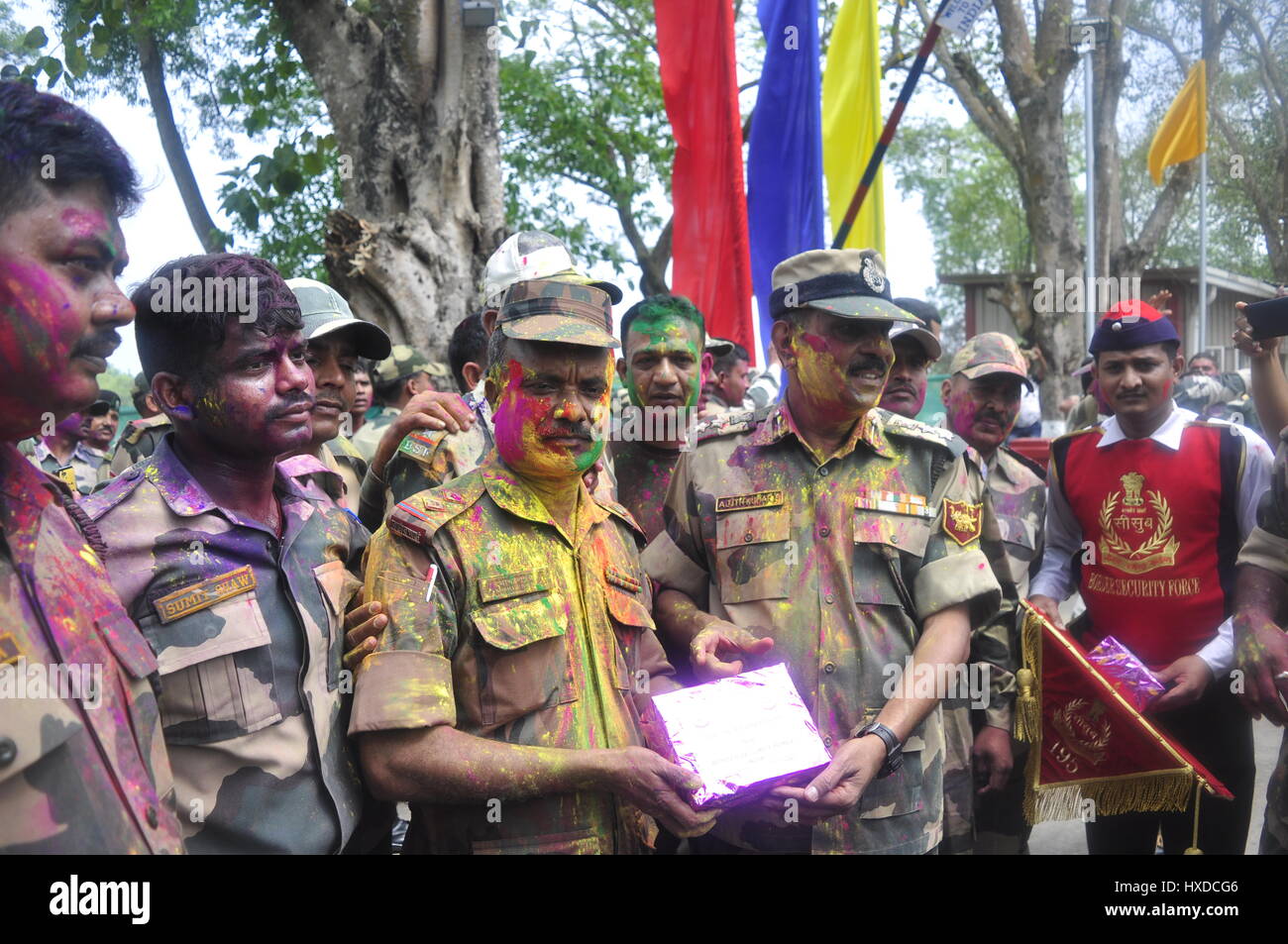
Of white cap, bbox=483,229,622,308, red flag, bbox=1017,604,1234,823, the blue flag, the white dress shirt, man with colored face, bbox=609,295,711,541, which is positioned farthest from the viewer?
the blue flag

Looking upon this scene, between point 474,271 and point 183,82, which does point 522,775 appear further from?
point 183,82

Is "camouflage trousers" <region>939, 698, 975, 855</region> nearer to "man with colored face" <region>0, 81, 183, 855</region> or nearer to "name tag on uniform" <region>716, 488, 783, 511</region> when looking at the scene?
"name tag on uniform" <region>716, 488, 783, 511</region>

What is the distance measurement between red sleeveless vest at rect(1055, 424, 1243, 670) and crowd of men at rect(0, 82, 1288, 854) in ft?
0.04

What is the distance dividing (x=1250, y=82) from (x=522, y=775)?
23.5 m

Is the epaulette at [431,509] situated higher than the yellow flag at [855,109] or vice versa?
the yellow flag at [855,109]

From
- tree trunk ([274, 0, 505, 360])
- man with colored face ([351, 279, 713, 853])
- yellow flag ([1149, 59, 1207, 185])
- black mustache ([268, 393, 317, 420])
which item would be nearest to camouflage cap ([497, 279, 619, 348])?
man with colored face ([351, 279, 713, 853])

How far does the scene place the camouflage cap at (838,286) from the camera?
2.99 metres

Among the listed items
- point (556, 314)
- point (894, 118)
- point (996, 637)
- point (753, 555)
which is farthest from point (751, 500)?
point (894, 118)

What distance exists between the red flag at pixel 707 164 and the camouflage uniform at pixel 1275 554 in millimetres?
3210

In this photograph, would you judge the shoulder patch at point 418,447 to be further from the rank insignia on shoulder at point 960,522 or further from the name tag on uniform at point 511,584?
the rank insignia on shoulder at point 960,522

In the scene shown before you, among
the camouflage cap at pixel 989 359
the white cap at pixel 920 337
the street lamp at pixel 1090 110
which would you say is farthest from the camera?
the street lamp at pixel 1090 110

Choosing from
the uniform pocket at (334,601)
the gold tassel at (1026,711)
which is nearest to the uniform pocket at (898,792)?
the gold tassel at (1026,711)

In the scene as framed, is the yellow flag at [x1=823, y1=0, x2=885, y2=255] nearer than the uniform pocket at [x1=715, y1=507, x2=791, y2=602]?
No

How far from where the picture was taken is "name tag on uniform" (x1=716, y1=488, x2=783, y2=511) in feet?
10.2
